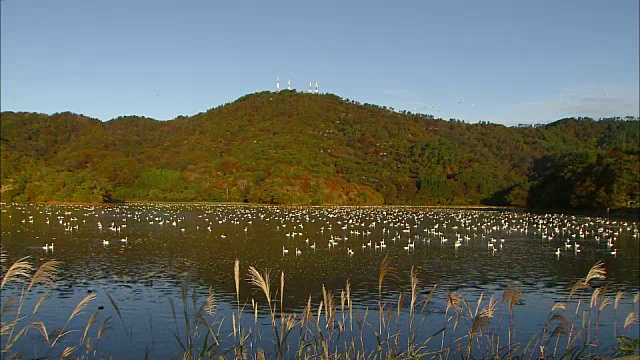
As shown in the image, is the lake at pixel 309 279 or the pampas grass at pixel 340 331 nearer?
the pampas grass at pixel 340 331

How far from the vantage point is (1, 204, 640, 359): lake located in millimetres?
10781

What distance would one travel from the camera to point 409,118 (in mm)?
149250

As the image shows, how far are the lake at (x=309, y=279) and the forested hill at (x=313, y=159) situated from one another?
31951 millimetres

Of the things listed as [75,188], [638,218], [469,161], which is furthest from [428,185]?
[75,188]

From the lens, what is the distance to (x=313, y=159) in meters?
104

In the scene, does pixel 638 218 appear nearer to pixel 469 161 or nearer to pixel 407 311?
pixel 407 311

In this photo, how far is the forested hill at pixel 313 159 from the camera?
70.2 meters

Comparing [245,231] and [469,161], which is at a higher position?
[469,161]

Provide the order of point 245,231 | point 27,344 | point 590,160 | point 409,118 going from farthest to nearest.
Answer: point 409,118 < point 590,160 < point 245,231 < point 27,344

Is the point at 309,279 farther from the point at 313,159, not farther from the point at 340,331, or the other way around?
the point at 313,159

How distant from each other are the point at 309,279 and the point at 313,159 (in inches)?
3391

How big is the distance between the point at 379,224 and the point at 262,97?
371 ft

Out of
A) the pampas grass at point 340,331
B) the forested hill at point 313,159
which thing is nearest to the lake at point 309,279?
the pampas grass at point 340,331

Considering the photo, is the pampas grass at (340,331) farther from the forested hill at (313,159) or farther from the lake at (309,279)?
the forested hill at (313,159)
